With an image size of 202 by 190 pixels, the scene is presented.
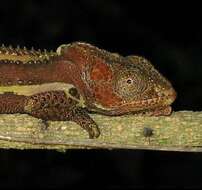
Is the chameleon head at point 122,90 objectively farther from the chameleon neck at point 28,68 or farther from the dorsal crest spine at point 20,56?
the dorsal crest spine at point 20,56

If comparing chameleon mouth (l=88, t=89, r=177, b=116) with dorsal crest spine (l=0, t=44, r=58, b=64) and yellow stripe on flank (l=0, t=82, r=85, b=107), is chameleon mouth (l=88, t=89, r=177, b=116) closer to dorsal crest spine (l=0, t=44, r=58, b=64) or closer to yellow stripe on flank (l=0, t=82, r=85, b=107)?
yellow stripe on flank (l=0, t=82, r=85, b=107)

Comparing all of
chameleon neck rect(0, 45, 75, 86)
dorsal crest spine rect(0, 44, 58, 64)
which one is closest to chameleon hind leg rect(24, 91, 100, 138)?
chameleon neck rect(0, 45, 75, 86)

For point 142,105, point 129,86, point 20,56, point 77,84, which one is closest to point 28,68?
point 20,56

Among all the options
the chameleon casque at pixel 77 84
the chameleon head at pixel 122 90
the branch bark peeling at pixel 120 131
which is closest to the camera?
the branch bark peeling at pixel 120 131

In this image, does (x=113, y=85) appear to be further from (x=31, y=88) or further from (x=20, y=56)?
(x=20, y=56)

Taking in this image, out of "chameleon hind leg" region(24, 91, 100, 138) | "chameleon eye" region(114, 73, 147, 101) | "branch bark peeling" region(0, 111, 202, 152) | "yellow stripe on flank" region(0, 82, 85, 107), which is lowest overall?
"branch bark peeling" region(0, 111, 202, 152)

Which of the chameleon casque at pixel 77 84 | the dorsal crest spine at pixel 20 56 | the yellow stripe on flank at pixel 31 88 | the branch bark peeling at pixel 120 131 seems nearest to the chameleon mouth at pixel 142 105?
the chameleon casque at pixel 77 84

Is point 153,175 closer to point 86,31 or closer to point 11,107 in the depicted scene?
point 86,31

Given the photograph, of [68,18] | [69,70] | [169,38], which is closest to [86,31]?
[68,18]
